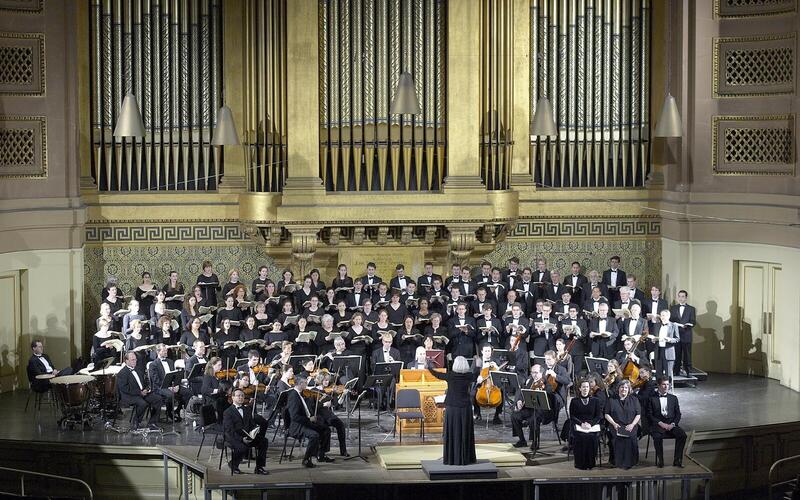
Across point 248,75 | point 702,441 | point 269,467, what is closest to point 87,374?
point 269,467

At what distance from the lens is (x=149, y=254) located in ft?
73.8

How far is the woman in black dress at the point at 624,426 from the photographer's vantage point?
16.5 metres

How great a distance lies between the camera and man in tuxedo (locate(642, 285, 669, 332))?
20.1 meters

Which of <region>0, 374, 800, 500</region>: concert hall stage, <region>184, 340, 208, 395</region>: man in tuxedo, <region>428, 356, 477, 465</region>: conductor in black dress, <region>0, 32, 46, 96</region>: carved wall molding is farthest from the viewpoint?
<region>0, 32, 46, 96</region>: carved wall molding

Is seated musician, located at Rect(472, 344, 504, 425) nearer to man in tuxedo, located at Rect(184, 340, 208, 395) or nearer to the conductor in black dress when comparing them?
the conductor in black dress

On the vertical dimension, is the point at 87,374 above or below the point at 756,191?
below

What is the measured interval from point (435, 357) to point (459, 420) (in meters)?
2.65

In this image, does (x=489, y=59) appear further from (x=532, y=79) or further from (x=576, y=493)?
(x=576, y=493)

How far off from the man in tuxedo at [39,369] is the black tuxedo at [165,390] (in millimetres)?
1149

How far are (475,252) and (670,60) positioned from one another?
4112mm

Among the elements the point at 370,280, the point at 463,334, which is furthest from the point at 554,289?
the point at 370,280

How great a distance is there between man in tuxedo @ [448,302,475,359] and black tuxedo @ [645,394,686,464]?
144 inches

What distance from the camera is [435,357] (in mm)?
18734

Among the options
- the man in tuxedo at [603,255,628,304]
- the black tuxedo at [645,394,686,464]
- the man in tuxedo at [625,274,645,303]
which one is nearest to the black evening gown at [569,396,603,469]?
the black tuxedo at [645,394,686,464]
